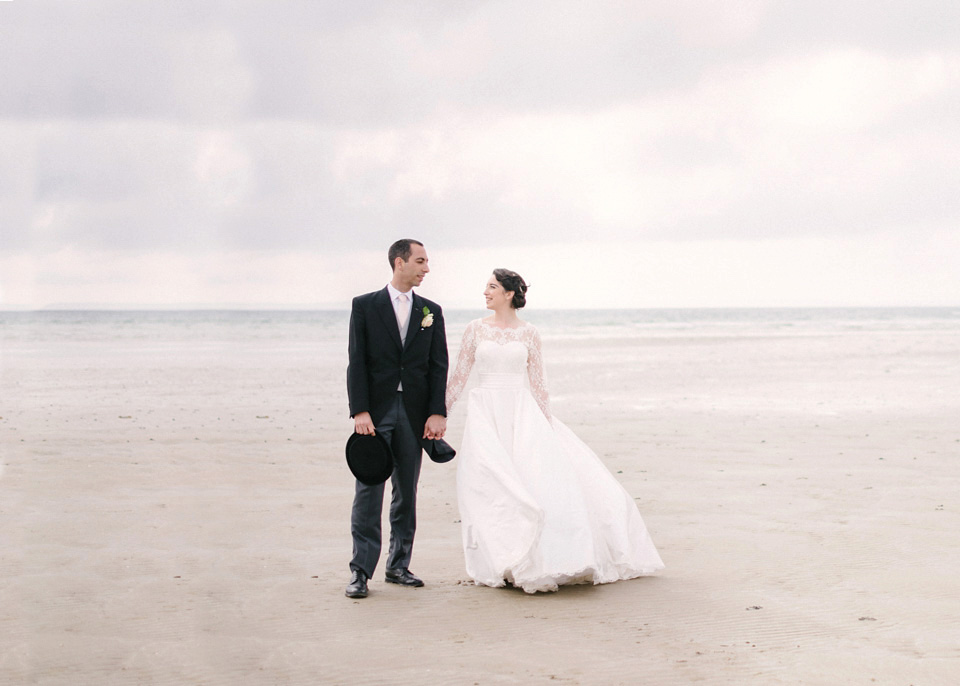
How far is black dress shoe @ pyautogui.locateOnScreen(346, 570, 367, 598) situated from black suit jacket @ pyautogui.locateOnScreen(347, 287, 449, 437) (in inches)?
33.8

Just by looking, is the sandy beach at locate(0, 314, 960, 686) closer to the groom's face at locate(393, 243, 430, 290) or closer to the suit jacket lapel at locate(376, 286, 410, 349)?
the suit jacket lapel at locate(376, 286, 410, 349)

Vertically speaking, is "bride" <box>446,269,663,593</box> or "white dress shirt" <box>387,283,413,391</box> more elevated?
"white dress shirt" <box>387,283,413,391</box>

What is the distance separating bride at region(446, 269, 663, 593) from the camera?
5.18 metres

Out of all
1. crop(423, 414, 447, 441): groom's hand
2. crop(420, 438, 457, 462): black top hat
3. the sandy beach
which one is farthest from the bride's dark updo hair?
the sandy beach

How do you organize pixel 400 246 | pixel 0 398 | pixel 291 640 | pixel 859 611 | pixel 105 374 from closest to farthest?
pixel 291 640 → pixel 859 611 → pixel 400 246 → pixel 0 398 → pixel 105 374

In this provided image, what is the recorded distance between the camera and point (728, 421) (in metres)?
13.1

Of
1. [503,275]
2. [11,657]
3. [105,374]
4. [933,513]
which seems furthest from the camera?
[105,374]

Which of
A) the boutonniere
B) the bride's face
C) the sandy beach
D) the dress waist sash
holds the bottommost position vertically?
the sandy beach

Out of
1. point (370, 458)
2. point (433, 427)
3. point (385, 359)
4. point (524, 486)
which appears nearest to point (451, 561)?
point (524, 486)

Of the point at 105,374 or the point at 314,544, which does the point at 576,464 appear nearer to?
the point at 314,544

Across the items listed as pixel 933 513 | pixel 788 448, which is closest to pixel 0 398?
pixel 788 448

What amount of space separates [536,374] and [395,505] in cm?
119

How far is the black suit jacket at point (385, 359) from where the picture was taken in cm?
529

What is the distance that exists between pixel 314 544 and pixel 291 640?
2.03m
